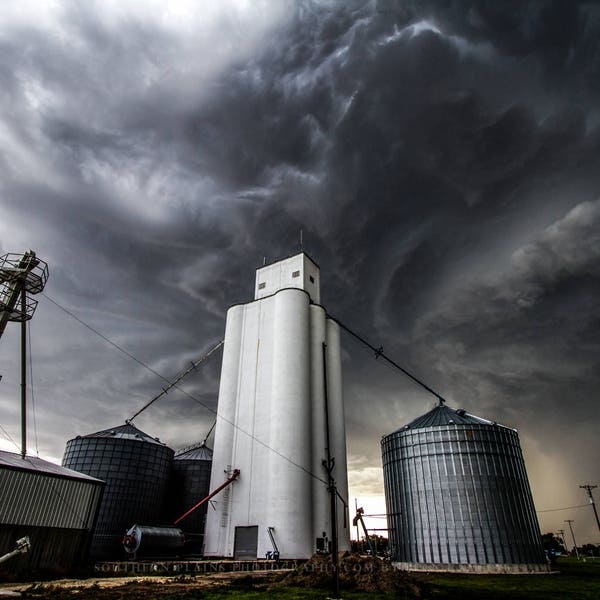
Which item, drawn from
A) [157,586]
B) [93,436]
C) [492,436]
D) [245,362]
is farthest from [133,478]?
[492,436]

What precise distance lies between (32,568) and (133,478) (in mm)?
25665

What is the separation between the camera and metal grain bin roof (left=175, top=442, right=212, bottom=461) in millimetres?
59406

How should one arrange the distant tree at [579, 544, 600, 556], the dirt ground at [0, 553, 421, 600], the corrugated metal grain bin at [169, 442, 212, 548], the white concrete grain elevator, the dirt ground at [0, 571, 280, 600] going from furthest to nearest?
1. the distant tree at [579, 544, 600, 556]
2. the corrugated metal grain bin at [169, 442, 212, 548]
3. the white concrete grain elevator
4. the dirt ground at [0, 553, 421, 600]
5. the dirt ground at [0, 571, 280, 600]

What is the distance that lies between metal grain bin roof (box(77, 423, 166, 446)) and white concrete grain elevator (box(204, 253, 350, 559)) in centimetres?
1387

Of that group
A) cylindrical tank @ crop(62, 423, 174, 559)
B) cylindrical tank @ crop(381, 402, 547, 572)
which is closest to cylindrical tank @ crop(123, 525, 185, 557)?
cylindrical tank @ crop(62, 423, 174, 559)

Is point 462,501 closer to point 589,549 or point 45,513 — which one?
point 45,513

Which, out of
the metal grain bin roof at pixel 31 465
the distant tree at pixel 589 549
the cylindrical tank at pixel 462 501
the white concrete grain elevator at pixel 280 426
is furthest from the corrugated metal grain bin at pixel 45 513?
the distant tree at pixel 589 549

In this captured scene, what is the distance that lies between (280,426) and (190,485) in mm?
21566

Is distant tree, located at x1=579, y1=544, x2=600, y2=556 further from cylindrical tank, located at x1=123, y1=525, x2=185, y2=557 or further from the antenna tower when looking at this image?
the antenna tower

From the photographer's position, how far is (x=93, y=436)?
53.7m

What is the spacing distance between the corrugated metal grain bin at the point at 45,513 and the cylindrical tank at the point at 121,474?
20.0 m

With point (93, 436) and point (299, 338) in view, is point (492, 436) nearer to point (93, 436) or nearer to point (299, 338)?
point (299, 338)

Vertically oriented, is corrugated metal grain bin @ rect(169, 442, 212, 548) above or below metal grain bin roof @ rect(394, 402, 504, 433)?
below

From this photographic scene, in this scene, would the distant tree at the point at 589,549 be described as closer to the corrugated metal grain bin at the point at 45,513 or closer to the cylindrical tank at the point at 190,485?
the cylindrical tank at the point at 190,485
